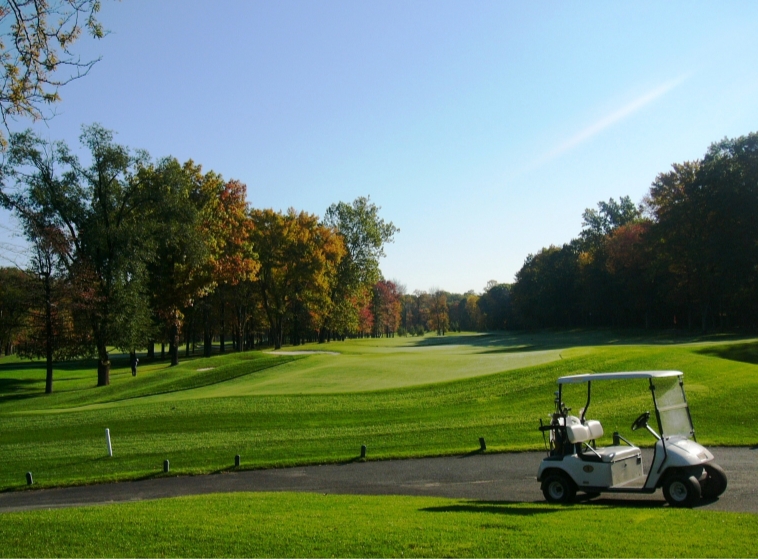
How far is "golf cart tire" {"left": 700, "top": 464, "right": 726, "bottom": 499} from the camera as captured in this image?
38.7 feet

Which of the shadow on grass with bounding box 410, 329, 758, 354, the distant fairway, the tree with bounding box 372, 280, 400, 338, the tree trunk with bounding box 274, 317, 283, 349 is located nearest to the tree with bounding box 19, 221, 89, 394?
the distant fairway

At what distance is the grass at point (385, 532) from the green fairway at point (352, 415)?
28.8ft

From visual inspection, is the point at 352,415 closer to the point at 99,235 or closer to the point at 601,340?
the point at 99,235

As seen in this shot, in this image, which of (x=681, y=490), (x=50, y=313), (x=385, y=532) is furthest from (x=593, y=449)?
(x=50, y=313)

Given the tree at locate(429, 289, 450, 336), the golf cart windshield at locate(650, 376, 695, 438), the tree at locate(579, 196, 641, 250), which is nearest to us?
the golf cart windshield at locate(650, 376, 695, 438)

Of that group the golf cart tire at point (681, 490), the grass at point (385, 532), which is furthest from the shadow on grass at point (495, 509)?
the golf cart tire at point (681, 490)

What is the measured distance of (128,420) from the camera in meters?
27.4

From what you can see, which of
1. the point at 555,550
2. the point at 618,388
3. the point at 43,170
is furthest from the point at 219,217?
the point at 555,550

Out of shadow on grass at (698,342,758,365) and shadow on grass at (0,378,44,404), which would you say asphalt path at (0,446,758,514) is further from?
shadow on grass at (0,378,44,404)

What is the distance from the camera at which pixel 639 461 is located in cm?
1268

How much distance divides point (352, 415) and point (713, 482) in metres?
15.2

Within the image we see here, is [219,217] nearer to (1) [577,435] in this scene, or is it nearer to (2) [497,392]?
(2) [497,392]

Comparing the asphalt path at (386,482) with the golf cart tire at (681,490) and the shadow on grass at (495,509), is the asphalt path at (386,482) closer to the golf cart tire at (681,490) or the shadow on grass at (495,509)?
the shadow on grass at (495,509)

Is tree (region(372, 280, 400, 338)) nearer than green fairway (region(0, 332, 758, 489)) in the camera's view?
No
